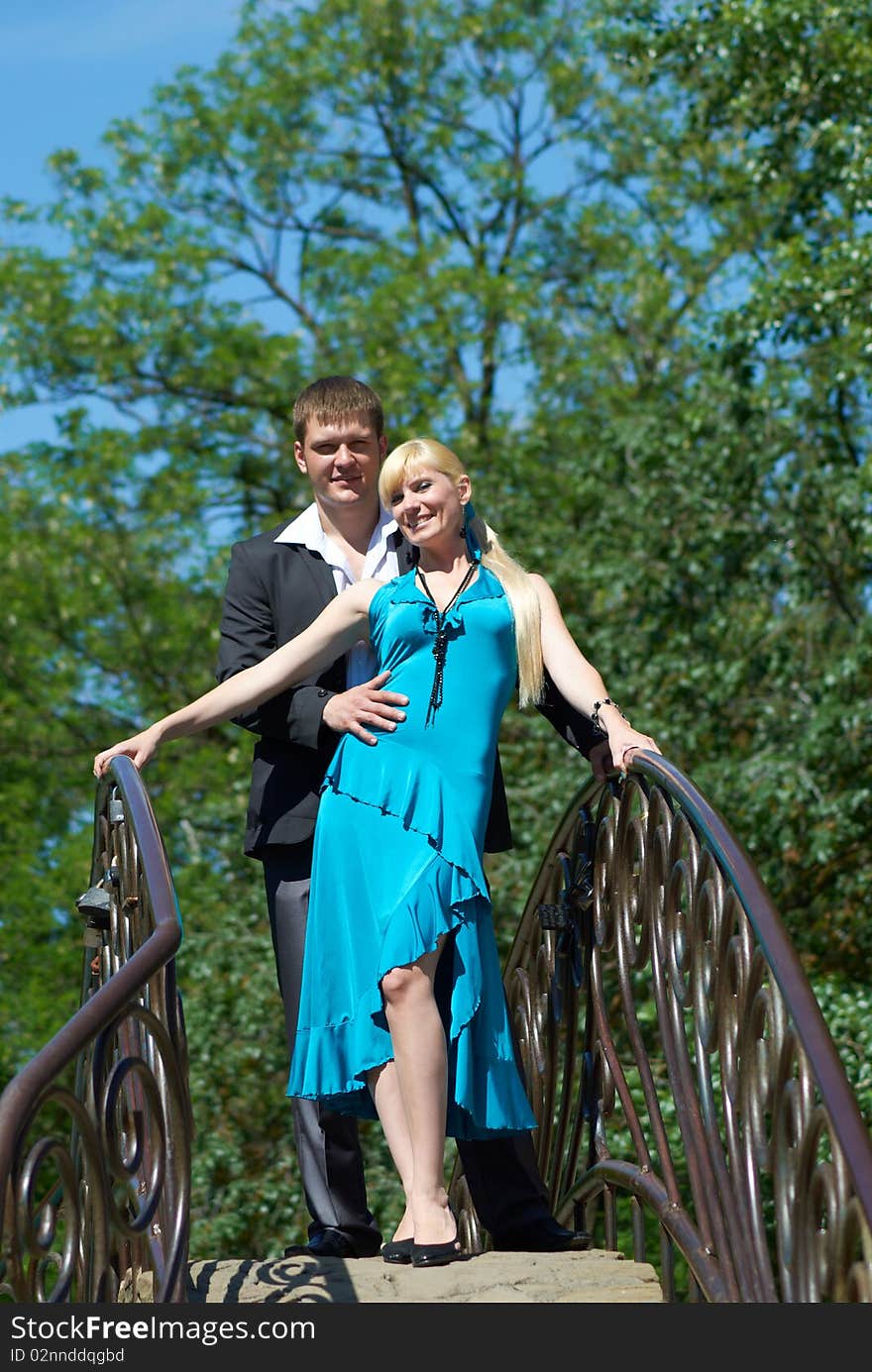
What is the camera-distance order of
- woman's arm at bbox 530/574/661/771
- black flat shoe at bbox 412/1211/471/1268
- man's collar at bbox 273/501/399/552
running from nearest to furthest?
black flat shoe at bbox 412/1211/471/1268, woman's arm at bbox 530/574/661/771, man's collar at bbox 273/501/399/552

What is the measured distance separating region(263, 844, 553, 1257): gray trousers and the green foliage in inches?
247

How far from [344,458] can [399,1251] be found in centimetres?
183

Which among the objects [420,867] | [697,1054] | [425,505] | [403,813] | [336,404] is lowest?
[697,1054]

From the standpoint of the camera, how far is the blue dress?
3.90 metres

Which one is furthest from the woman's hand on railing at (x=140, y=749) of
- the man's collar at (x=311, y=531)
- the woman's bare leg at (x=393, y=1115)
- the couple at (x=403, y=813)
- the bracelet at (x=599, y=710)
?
the bracelet at (x=599, y=710)

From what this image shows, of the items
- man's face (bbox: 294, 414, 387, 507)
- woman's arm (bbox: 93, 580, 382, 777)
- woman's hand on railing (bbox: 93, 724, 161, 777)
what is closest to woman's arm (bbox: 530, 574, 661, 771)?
woman's arm (bbox: 93, 580, 382, 777)

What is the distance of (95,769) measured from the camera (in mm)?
4316

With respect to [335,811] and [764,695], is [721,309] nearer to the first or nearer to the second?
[764,695]

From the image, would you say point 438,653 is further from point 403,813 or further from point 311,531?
point 311,531

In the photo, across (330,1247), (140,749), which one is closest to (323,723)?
(140,749)

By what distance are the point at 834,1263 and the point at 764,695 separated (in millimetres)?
10064

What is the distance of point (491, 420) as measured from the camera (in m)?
18.8

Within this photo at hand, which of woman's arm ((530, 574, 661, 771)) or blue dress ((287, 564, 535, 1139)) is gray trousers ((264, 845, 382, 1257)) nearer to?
blue dress ((287, 564, 535, 1139))

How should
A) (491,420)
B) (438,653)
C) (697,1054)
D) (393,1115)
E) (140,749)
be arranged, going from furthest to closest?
1. (491,420)
2. (140,749)
3. (438,653)
4. (393,1115)
5. (697,1054)
